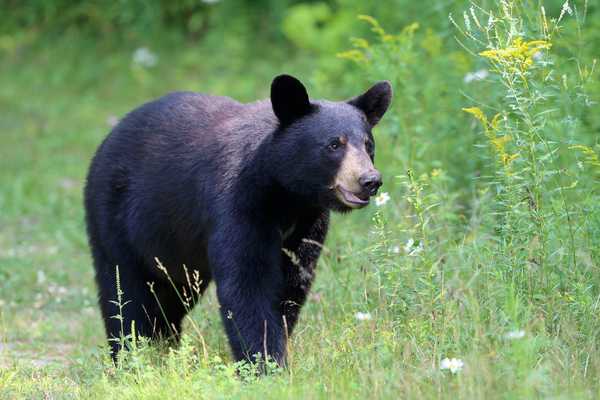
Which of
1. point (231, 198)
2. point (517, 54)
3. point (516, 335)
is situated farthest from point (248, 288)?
point (517, 54)

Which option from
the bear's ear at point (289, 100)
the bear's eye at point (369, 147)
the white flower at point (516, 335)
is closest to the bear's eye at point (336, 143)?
the bear's eye at point (369, 147)

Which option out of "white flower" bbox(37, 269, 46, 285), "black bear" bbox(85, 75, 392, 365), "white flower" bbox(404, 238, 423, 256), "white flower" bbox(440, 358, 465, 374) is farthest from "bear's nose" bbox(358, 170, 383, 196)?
"white flower" bbox(37, 269, 46, 285)

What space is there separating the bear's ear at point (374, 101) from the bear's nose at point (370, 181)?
2.31ft

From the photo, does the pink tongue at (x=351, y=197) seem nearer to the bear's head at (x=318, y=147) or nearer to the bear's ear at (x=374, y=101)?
the bear's head at (x=318, y=147)

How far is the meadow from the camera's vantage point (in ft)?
16.0

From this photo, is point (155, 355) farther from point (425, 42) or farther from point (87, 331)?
point (425, 42)

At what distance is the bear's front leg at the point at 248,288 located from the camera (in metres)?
5.47

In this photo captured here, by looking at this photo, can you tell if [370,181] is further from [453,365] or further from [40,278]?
[40,278]

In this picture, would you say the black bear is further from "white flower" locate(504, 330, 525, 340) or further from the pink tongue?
"white flower" locate(504, 330, 525, 340)

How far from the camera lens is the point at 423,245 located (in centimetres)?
546

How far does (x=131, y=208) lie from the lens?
6.36m

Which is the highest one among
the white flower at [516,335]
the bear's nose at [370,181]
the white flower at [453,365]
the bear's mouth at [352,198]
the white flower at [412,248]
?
the bear's nose at [370,181]

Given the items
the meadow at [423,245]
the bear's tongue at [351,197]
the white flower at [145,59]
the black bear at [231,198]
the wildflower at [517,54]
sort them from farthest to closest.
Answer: the white flower at [145,59], the black bear at [231,198], the bear's tongue at [351,197], the wildflower at [517,54], the meadow at [423,245]

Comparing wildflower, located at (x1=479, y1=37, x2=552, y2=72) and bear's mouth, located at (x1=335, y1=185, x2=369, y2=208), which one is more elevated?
wildflower, located at (x1=479, y1=37, x2=552, y2=72)
